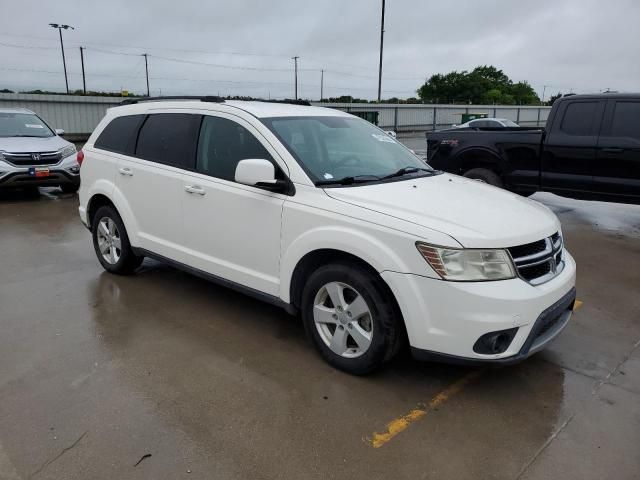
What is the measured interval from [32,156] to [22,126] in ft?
4.77

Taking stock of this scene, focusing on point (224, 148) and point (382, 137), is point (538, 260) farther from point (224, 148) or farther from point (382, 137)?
point (224, 148)

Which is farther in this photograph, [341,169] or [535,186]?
[535,186]

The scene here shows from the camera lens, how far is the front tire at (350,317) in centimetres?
321

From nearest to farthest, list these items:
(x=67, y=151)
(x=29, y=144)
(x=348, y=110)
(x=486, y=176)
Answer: (x=486, y=176) < (x=29, y=144) < (x=67, y=151) < (x=348, y=110)

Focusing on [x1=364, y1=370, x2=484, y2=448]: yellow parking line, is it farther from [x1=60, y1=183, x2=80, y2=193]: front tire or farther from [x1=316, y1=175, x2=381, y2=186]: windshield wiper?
[x1=60, y1=183, x2=80, y2=193]: front tire

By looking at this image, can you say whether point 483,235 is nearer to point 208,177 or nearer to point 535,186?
point 208,177

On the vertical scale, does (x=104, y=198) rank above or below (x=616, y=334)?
above

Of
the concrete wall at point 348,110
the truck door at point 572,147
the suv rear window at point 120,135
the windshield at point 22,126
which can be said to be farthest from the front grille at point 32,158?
the concrete wall at point 348,110

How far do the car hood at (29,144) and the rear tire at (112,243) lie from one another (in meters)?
4.98

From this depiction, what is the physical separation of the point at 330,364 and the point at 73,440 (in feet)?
5.23

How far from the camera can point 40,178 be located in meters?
9.48

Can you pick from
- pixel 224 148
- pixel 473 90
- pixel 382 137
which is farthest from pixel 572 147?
pixel 473 90

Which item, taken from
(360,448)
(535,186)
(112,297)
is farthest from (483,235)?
(535,186)

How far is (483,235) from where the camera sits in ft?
9.95
